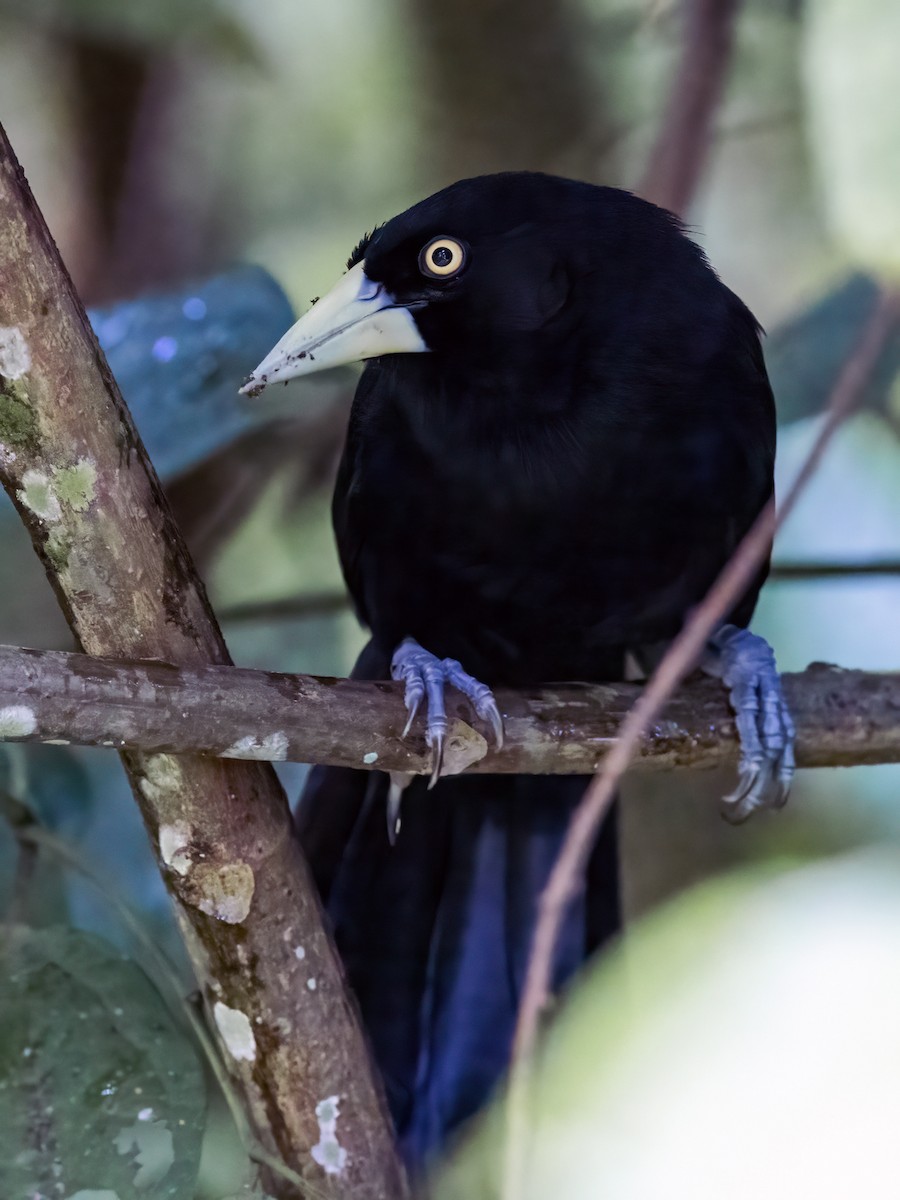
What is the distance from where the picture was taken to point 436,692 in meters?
0.78

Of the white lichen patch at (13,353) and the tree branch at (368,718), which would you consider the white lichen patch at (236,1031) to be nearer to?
the tree branch at (368,718)

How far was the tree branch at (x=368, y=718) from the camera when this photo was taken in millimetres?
598

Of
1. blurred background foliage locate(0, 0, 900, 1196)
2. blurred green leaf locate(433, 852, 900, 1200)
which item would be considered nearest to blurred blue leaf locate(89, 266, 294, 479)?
blurred background foliage locate(0, 0, 900, 1196)

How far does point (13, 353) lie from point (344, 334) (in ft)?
0.73

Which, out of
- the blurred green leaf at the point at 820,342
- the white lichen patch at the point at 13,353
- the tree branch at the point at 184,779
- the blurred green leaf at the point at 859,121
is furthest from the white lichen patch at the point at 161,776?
the blurred green leaf at the point at 859,121

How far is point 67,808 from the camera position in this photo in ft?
3.50

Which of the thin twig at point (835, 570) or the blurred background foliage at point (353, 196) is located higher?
the blurred background foliage at point (353, 196)

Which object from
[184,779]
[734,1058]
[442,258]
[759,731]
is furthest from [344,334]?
[734,1058]

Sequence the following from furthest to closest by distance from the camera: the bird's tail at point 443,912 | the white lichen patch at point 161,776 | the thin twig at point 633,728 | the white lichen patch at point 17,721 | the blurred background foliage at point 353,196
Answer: the blurred background foliage at point 353,196 → the bird's tail at point 443,912 → the thin twig at point 633,728 → the white lichen patch at point 161,776 → the white lichen patch at point 17,721

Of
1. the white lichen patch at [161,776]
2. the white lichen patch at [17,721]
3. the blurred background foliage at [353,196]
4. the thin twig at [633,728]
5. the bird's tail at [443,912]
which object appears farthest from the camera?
the blurred background foliage at [353,196]

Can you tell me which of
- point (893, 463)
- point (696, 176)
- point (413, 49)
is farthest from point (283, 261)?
point (893, 463)

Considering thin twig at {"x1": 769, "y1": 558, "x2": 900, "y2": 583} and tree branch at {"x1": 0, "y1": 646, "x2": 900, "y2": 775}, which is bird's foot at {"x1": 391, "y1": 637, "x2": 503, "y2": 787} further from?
thin twig at {"x1": 769, "y1": 558, "x2": 900, "y2": 583}

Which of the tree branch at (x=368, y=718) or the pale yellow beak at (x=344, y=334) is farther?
the pale yellow beak at (x=344, y=334)

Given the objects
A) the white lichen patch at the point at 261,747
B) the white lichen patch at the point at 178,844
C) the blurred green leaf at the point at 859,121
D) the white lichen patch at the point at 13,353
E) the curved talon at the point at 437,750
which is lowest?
the white lichen patch at the point at 178,844
